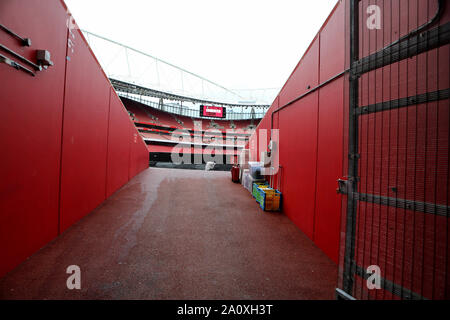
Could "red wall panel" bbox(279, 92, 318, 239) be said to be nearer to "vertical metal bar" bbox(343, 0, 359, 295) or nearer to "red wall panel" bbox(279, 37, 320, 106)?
"red wall panel" bbox(279, 37, 320, 106)

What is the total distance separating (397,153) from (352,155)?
0.24 meters

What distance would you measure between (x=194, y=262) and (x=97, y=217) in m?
2.08

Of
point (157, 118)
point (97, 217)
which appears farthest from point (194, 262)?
point (157, 118)

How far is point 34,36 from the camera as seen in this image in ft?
5.45

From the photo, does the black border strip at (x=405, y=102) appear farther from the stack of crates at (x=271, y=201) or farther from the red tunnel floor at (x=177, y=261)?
the stack of crates at (x=271, y=201)

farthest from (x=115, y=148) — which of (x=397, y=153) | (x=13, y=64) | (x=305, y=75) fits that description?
(x=397, y=153)

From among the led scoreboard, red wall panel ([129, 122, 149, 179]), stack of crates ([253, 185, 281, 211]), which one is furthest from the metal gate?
the led scoreboard

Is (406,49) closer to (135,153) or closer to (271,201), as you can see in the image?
(271,201)

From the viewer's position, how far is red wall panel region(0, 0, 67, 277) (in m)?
1.43

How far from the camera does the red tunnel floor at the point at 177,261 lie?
139 cm

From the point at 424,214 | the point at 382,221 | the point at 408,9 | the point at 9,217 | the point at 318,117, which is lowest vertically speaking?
the point at 9,217

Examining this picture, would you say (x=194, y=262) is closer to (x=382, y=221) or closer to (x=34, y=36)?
(x=382, y=221)

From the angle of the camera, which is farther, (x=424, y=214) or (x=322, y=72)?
(x=322, y=72)

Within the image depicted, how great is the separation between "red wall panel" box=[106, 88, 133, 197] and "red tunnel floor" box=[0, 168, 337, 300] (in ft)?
4.43
